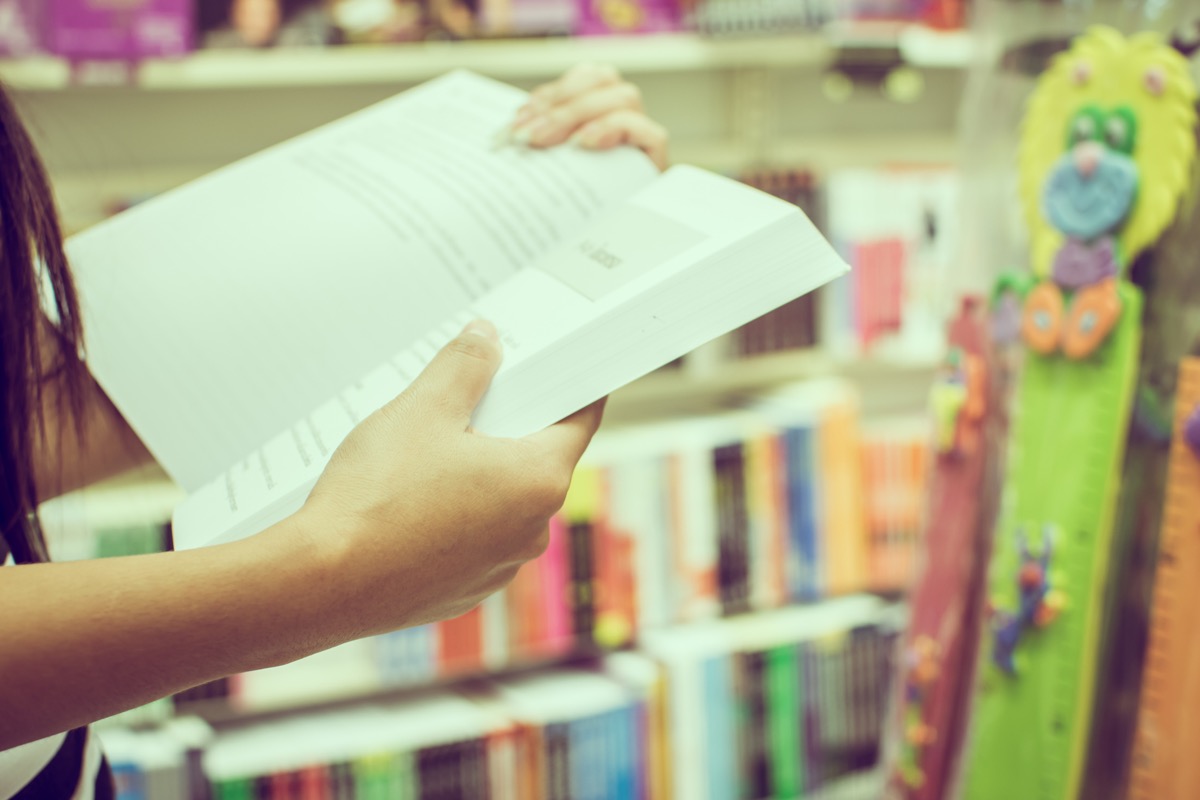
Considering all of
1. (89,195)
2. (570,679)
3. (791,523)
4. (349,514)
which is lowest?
(570,679)

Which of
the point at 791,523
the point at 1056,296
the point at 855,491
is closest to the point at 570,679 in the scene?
the point at 791,523

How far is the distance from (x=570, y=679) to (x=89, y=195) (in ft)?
3.34

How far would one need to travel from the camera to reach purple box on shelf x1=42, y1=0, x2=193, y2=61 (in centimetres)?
119

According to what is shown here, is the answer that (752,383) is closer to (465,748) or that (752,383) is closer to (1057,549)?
(465,748)

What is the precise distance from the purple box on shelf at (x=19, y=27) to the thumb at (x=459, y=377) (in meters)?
1.01

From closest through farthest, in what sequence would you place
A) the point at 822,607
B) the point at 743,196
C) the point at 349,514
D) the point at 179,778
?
the point at 349,514 < the point at 743,196 < the point at 179,778 < the point at 822,607

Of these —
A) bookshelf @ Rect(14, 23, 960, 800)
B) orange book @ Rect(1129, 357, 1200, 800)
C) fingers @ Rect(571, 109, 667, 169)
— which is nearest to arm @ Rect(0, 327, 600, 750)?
fingers @ Rect(571, 109, 667, 169)

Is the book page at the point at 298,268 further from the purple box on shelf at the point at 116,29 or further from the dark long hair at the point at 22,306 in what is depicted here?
the purple box on shelf at the point at 116,29

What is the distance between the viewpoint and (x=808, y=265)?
0.52m

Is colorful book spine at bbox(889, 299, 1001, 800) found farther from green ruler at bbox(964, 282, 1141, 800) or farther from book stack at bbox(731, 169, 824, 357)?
book stack at bbox(731, 169, 824, 357)

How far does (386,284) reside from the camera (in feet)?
2.02

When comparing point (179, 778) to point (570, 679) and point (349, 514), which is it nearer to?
point (570, 679)

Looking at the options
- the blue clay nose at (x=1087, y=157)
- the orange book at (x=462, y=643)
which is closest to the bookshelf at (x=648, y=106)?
the orange book at (x=462, y=643)

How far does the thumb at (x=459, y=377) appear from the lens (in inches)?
19.0
